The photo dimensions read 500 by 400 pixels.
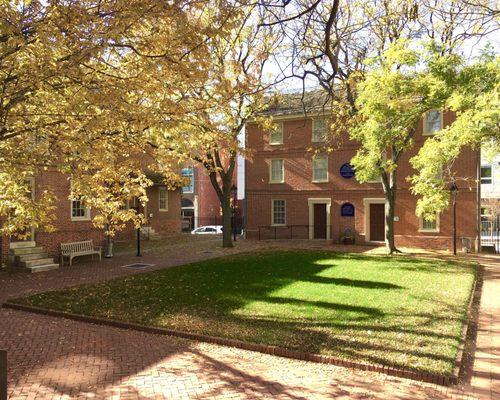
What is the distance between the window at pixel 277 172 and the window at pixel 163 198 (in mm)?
8639

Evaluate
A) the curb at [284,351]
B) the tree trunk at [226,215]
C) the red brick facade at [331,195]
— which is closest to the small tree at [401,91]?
the curb at [284,351]

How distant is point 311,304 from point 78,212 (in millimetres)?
14266

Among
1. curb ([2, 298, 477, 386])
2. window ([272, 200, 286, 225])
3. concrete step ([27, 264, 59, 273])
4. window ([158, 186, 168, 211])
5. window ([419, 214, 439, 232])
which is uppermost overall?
window ([158, 186, 168, 211])

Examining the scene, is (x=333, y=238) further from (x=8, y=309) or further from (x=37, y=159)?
(x=37, y=159)

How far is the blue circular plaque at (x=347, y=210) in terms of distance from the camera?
→ 27.4 metres

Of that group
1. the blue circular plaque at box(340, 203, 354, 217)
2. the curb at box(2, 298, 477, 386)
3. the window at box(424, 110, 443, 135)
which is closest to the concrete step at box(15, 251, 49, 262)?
the curb at box(2, 298, 477, 386)

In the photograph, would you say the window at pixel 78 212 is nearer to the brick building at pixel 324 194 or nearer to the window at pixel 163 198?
the window at pixel 163 198

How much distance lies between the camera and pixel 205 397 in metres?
5.88

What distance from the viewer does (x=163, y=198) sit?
3341 centimetres

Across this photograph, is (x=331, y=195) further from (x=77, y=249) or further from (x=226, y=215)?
(x=77, y=249)

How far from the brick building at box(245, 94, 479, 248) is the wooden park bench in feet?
42.0

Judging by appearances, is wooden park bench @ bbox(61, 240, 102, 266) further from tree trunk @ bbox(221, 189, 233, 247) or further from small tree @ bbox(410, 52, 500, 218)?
small tree @ bbox(410, 52, 500, 218)

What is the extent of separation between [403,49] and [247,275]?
9.88 m

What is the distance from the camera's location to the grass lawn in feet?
25.6
